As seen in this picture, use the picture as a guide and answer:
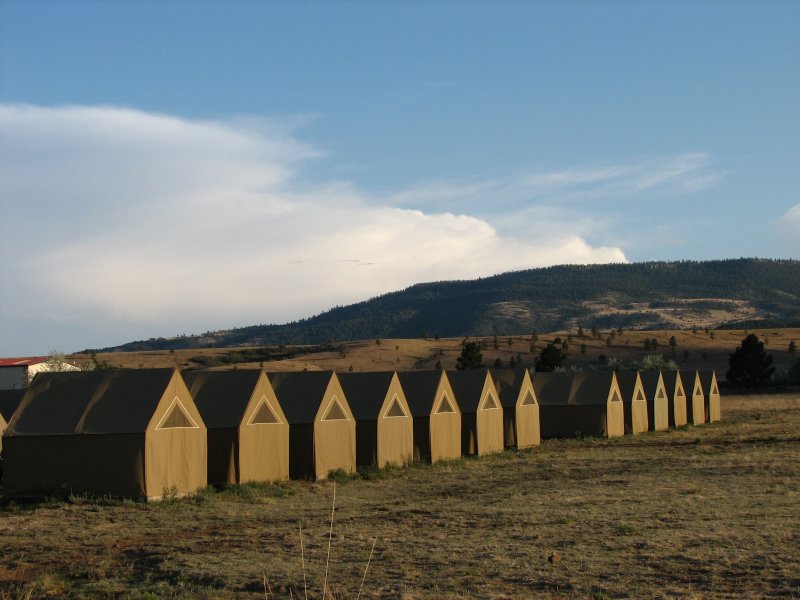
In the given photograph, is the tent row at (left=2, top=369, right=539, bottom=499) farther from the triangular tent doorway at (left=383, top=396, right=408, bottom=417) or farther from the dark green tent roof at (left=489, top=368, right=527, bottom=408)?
the dark green tent roof at (left=489, top=368, right=527, bottom=408)

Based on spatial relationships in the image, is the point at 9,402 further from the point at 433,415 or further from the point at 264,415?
the point at 433,415

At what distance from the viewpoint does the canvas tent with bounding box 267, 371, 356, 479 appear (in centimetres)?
3081

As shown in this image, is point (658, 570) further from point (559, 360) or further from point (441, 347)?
point (441, 347)

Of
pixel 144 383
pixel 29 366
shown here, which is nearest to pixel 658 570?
pixel 144 383

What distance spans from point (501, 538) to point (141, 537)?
731 centimetres

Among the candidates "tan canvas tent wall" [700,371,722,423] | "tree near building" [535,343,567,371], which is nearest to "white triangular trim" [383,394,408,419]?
"tan canvas tent wall" [700,371,722,423]

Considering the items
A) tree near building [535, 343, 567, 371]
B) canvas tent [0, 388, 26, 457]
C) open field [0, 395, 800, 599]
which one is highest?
tree near building [535, 343, 567, 371]

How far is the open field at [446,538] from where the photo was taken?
14.1m

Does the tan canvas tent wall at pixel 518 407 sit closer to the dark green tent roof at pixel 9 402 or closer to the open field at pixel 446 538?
the open field at pixel 446 538

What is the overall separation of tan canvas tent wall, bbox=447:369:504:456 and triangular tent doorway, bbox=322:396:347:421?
351 inches

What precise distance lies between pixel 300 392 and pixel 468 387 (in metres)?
11.0

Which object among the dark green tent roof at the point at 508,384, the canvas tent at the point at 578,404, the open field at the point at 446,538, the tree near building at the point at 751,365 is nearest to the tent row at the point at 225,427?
the open field at the point at 446,538

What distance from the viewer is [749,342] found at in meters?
87.9

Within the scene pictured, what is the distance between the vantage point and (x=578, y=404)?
163ft
